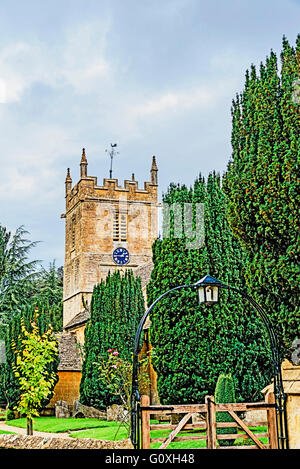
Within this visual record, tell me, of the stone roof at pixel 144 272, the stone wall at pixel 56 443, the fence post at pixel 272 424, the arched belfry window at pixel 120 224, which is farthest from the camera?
the arched belfry window at pixel 120 224

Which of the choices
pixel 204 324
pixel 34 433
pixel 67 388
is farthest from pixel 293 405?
pixel 67 388

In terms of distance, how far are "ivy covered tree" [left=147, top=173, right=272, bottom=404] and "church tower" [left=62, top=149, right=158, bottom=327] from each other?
79.0 feet

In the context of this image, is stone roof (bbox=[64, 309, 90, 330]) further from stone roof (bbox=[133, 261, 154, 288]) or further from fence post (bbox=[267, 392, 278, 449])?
fence post (bbox=[267, 392, 278, 449])

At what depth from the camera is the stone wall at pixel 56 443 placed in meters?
12.6

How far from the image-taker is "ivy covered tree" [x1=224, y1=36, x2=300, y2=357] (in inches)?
346

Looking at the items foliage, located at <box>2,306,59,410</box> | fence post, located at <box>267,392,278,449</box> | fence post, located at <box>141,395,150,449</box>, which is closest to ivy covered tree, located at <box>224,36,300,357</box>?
fence post, located at <box>267,392,278,449</box>

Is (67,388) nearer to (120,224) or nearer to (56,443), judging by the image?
(120,224)

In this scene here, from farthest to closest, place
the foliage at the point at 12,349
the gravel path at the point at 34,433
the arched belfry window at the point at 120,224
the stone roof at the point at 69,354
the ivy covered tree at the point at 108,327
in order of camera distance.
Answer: the arched belfry window at the point at 120,224
the stone roof at the point at 69,354
the foliage at the point at 12,349
the ivy covered tree at the point at 108,327
the gravel path at the point at 34,433

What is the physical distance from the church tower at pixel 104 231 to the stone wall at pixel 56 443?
26795 mm

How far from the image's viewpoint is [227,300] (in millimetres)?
16766

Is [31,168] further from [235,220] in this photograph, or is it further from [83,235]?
[83,235]

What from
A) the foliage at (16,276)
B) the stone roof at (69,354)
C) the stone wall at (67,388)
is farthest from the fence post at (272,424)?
the foliage at (16,276)

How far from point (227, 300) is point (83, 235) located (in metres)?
26.9

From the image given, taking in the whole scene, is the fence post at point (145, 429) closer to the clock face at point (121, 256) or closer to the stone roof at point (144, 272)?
the stone roof at point (144, 272)
